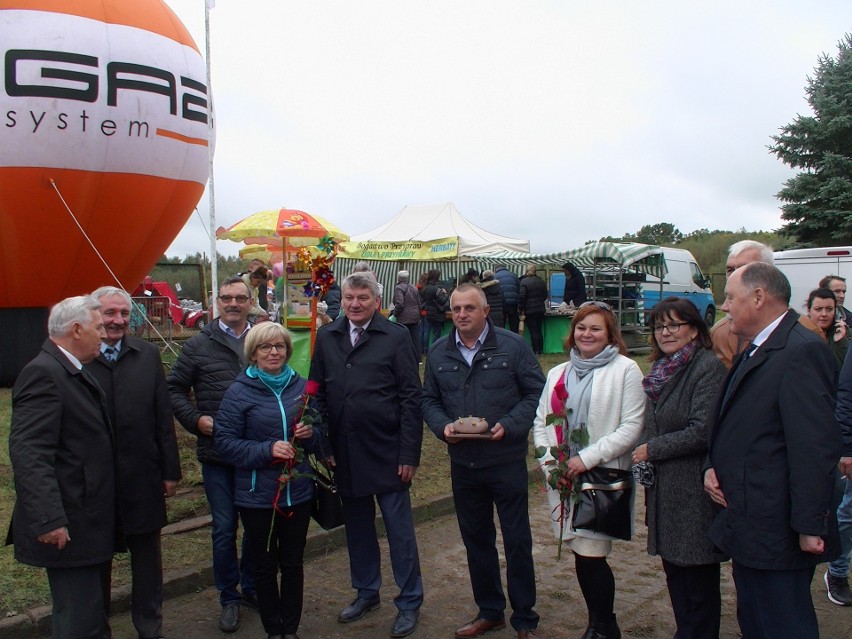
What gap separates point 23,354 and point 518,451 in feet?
29.6

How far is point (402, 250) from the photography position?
70.0ft

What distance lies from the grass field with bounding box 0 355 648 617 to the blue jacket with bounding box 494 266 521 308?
749 cm

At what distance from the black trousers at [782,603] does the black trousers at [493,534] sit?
1306mm

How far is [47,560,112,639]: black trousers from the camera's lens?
10.6 ft

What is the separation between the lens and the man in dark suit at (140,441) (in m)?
3.73

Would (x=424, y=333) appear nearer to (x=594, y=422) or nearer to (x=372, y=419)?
(x=372, y=419)

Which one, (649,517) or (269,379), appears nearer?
(649,517)

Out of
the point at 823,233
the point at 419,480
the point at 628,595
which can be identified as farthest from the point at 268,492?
the point at 823,233

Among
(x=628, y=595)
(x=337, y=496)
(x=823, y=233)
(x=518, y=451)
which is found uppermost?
(x=823, y=233)

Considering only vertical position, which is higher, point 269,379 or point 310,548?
point 269,379

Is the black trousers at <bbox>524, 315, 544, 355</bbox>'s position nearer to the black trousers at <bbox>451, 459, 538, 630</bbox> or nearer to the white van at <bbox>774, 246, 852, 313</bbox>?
the white van at <bbox>774, 246, 852, 313</bbox>

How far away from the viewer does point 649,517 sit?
355cm

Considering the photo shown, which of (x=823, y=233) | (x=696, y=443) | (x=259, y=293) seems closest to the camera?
(x=696, y=443)

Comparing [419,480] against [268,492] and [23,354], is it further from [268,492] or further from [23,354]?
[23,354]
